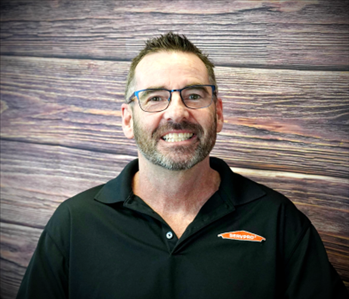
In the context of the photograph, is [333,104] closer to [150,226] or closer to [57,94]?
[150,226]

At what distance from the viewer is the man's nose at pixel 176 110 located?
110 cm

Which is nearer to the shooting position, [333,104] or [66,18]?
[333,104]

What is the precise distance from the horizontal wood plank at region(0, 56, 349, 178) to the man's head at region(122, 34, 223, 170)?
226 millimetres

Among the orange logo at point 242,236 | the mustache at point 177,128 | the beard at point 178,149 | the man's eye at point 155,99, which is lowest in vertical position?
the orange logo at point 242,236

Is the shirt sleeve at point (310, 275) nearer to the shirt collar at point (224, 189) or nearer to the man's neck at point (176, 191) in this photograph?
the shirt collar at point (224, 189)

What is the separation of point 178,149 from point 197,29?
51cm

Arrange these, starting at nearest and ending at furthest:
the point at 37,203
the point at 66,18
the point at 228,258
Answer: the point at 228,258
the point at 66,18
the point at 37,203

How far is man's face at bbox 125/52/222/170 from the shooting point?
3.69 feet

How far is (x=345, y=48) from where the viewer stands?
4.03ft

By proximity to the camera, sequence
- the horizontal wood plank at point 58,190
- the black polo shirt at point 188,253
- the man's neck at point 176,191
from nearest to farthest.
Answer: the black polo shirt at point 188,253, the man's neck at point 176,191, the horizontal wood plank at point 58,190

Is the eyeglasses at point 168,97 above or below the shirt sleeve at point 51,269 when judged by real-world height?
above

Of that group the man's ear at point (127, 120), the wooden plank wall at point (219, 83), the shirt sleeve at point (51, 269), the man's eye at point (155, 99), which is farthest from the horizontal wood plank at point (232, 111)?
the shirt sleeve at point (51, 269)

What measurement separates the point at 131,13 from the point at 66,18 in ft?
0.97

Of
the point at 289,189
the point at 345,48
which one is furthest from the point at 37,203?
the point at 345,48
